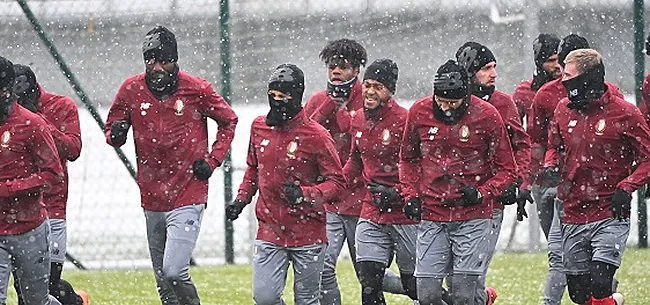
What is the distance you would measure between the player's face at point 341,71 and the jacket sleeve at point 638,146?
2.22 m

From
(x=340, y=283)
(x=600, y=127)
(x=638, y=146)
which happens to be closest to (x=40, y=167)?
(x=600, y=127)

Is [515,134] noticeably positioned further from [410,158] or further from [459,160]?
[410,158]

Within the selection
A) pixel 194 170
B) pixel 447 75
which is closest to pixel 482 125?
pixel 447 75

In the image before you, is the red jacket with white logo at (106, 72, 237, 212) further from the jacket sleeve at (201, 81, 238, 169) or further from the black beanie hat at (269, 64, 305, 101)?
the black beanie hat at (269, 64, 305, 101)

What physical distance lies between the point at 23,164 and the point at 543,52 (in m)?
4.19

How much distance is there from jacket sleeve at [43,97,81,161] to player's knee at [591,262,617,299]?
134 inches

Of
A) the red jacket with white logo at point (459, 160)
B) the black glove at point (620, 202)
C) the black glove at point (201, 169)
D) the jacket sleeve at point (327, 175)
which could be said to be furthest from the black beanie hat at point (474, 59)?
the black glove at point (201, 169)

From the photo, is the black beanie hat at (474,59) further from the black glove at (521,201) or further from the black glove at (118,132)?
the black glove at (118,132)

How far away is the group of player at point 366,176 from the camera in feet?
27.6

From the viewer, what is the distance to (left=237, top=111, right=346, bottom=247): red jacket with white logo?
336 inches

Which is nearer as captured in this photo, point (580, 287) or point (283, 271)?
point (283, 271)

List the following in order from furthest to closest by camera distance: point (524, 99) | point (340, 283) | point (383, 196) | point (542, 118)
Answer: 1. point (340, 283)
2. point (524, 99)
3. point (542, 118)
4. point (383, 196)

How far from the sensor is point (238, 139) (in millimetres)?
15102

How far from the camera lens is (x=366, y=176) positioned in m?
9.53
